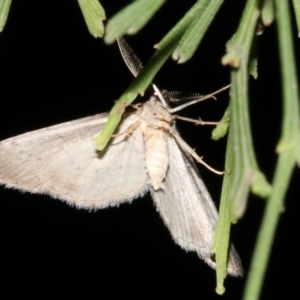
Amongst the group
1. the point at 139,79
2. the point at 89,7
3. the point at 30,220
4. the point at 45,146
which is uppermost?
the point at 89,7

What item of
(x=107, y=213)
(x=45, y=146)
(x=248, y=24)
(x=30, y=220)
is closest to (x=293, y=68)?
(x=248, y=24)

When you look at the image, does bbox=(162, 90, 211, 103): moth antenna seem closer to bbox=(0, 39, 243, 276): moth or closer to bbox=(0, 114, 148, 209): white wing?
bbox=(0, 39, 243, 276): moth

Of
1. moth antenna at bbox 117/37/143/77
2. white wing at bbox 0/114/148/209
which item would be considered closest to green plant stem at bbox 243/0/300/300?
moth antenna at bbox 117/37/143/77

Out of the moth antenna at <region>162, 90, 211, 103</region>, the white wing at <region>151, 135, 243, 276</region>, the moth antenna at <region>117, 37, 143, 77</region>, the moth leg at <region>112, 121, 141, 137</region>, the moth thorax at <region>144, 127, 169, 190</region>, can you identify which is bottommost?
the white wing at <region>151, 135, 243, 276</region>

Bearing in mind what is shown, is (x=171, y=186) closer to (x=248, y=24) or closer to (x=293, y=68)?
(x=248, y=24)

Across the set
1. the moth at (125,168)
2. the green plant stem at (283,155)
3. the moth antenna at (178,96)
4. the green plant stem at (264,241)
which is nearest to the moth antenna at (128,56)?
the moth at (125,168)

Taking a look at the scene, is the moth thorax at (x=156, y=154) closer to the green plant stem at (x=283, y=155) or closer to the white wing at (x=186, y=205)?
the white wing at (x=186, y=205)

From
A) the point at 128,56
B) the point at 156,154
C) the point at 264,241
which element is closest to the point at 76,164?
the point at 156,154
